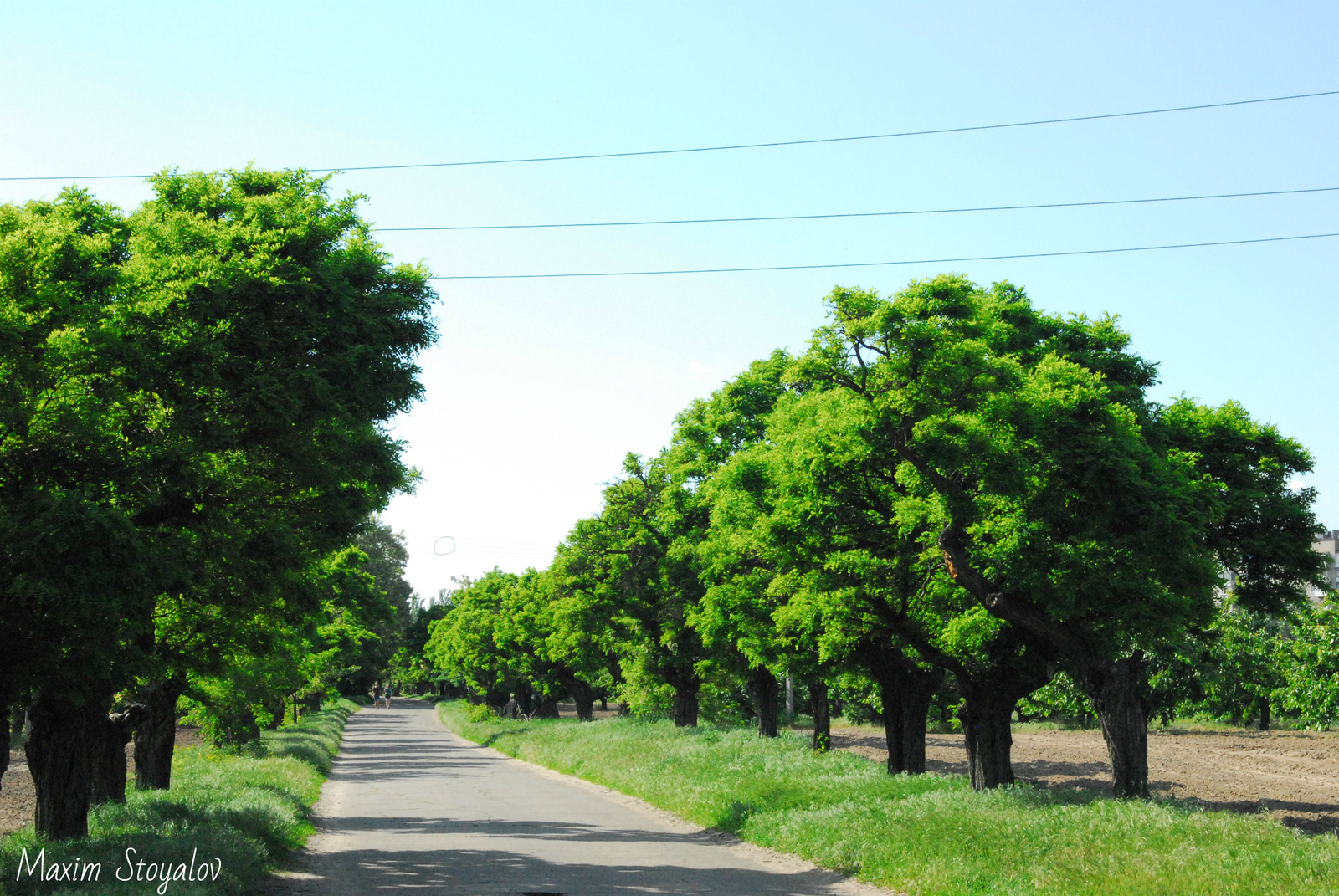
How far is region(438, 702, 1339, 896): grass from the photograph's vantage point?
1041 cm

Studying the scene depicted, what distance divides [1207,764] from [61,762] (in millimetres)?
41631

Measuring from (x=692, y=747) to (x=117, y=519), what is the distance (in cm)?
2253

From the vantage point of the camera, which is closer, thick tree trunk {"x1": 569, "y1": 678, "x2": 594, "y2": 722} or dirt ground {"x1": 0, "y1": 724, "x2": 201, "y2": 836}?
dirt ground {"x1": 0, "y1": 724, "x2": 201, "y2": 836}

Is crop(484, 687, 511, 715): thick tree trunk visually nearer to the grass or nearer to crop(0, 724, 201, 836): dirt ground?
crop(0, 724, 201, 836): dirt ground

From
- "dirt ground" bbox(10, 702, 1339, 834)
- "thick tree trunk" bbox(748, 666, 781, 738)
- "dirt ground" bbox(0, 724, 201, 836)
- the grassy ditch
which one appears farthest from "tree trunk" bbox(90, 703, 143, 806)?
"thick tree trunk" bbox(748, 666, 781, 738)

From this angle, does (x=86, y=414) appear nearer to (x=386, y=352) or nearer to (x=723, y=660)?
(x=386, y=352)

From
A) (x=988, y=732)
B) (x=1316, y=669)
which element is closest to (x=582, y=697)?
(x=1316, y=669)

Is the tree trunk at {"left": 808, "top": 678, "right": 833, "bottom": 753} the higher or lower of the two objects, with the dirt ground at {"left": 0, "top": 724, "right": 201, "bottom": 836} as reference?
higher

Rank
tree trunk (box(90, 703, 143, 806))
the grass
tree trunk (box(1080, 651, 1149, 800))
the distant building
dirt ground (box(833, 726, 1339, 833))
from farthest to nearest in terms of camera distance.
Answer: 1. the distant building
2. dirt ground (box(833, 726, 1339, 833))
3. tree trunk (box(90, 703, 143, 806))
4. tree trunk (box(1080, 651, 1149, 800))
5. the grass

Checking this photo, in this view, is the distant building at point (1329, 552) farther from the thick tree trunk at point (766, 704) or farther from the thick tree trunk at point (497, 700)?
the thick tree trunk at point (497, 700)

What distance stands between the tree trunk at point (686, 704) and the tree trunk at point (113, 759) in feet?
75.3

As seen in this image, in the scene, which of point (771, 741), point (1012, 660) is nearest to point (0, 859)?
point (1012, 660)

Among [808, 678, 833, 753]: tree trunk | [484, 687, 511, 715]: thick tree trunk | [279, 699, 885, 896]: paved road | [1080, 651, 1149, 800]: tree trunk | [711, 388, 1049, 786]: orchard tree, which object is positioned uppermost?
[711, 388, 1049, 786]: orchard tree

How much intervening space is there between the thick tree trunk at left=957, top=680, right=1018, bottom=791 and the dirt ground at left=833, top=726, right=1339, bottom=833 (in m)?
4.76
